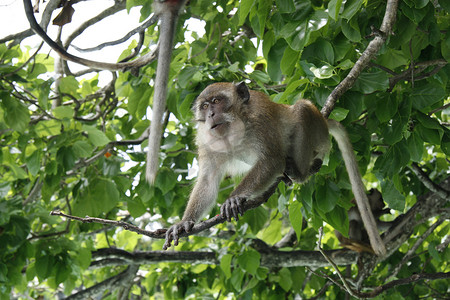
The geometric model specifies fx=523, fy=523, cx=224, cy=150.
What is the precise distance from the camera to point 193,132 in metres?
5.90

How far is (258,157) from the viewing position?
369cm

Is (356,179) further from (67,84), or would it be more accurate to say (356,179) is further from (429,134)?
(67,84)

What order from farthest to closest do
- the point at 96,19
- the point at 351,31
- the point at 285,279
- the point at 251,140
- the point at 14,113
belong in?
the point at 285,279 < the point at 14,113 < the point at 96,19 < the point at 251,140 < the point at 351,31

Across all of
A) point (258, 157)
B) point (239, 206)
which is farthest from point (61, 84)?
point (239, 206)

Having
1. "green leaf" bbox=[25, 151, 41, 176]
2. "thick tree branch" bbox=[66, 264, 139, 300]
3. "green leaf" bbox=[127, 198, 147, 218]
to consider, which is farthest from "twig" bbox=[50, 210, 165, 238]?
"thick tree branch" bbox=[66, 264, 139, 300]

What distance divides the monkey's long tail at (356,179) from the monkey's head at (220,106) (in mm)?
941

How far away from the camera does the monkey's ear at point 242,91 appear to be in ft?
13.1

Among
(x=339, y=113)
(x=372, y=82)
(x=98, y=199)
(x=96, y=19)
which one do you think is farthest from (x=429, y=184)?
(x=96, y=19)

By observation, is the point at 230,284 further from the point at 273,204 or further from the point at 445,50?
the point at 445,50

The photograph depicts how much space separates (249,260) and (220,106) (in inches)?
104

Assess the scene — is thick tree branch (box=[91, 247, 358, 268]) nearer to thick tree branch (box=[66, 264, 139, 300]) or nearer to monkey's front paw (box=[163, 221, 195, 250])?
thick tree branch (box=[66, 264, 139, 300])

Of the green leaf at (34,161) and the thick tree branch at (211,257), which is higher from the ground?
the green leaf at (34,161)

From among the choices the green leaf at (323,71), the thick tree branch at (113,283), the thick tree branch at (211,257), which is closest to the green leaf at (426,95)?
the green leaf at (323,71)

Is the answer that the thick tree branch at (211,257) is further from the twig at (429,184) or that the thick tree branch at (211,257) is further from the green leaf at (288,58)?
the green leaf at (288,58)
